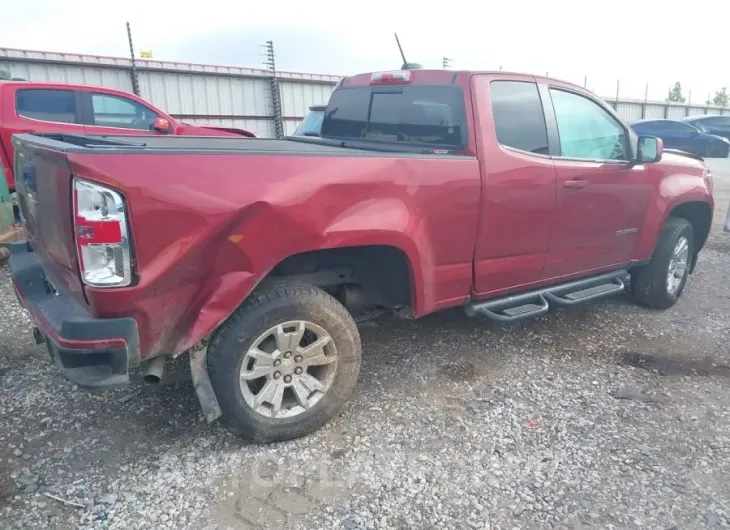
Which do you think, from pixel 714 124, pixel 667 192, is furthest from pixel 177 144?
pixel 714 124

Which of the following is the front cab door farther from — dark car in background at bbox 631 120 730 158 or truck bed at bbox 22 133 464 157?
dark car in background at bbox 631 120 730 158

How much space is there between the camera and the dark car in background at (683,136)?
652 inches

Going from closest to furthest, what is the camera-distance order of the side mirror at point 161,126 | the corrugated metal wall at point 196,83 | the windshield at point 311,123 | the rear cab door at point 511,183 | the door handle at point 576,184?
the rear cab door at point 511,183 < the door handle at point 576,184 < the windshield at point 311,123 < the side mirror at point 161,126 < the corrugated metal wall at point 196,83

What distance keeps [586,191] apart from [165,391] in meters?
3.09

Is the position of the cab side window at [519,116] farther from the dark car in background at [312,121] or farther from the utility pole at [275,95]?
the utility pole at [275,95]

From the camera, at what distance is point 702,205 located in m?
5.26

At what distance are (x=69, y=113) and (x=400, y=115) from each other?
545 cm

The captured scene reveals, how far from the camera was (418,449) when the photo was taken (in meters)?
3.01

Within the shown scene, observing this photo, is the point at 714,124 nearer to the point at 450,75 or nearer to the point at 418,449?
the point at 450,75

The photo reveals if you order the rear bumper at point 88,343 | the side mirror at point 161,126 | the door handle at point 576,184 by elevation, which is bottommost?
the rear bumper at point 88,343

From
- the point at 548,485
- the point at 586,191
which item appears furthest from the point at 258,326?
the point at 586,191

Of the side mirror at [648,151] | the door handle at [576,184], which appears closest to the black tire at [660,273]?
the side mirror at [648,151]

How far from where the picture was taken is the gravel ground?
8.38 feet

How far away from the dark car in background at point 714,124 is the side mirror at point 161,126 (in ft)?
54.8
